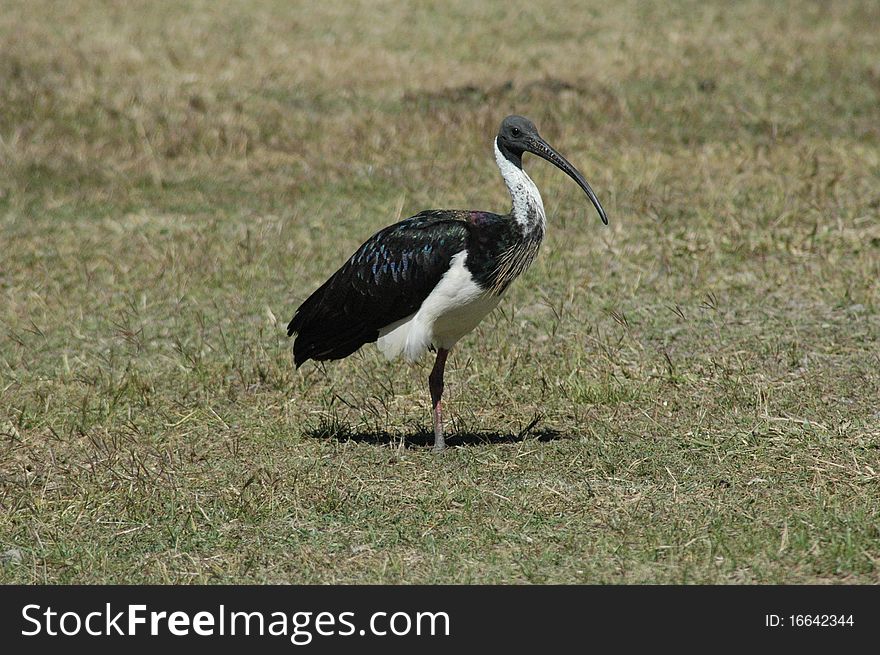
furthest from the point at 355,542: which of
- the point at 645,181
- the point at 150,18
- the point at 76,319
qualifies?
the point at 150,18

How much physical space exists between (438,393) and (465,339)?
5.33ft

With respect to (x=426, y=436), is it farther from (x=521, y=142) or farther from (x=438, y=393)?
(x=521, y=142)

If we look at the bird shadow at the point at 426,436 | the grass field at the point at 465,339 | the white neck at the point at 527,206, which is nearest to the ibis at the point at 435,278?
the white neck at the point at 527,206

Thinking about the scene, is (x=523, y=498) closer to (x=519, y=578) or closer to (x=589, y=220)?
(x=519, y=578)

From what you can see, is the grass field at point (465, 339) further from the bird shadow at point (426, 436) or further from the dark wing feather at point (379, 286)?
the dark wing feather at point (379, 286)

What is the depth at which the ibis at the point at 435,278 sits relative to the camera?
22.9 ft

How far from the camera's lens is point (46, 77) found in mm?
14484

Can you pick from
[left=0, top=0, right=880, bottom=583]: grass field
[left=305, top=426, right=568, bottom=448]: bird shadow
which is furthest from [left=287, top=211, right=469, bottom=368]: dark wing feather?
[left=0, top=0, right=880, bottom=583]: grass field

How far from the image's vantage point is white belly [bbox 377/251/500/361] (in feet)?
22.9

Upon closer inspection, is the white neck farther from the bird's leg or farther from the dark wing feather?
the bird's leg

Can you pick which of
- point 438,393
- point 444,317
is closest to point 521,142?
point 444,317

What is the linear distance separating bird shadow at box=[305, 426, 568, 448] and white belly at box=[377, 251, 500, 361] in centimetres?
48

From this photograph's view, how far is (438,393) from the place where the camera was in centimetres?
Result: 746

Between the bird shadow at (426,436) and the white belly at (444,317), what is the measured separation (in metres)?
0.48
